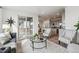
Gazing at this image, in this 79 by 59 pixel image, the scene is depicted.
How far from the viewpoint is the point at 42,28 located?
2.16 metres

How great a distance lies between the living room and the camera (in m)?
2.08

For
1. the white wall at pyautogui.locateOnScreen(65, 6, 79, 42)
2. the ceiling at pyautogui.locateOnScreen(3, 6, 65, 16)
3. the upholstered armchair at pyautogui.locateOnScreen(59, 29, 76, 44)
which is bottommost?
the upholstered armchair at pyautogui.locateOnScreen(59, 29, 76, 44)

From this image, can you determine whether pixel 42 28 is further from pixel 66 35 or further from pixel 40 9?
pixel 66 35

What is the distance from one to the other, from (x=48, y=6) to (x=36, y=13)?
0.28m

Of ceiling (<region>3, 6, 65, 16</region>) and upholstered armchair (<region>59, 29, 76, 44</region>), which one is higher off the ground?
ceiling (<region>3, 6, 65, 16</region>)

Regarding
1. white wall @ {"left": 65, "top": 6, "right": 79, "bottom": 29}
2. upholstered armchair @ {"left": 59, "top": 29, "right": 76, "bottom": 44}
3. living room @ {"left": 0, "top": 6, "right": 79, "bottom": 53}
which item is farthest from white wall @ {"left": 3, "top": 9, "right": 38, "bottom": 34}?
white wall @ {"left": 65, "top": 6, "right": 79, "bottom": 29}

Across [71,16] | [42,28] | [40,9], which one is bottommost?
[42,28]

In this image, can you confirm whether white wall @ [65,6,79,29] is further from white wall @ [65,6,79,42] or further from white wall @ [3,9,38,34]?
white wall @ [3,9,38,34]

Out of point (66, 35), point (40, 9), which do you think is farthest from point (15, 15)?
point (66, 35)

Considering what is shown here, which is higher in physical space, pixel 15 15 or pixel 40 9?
pixel 40 9

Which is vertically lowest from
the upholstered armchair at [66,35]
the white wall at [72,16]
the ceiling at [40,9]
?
the upholstered armchair at [66,35]

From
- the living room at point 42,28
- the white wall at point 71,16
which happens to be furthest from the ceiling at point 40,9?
the white wall at point 71,16

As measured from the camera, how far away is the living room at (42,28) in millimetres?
2082

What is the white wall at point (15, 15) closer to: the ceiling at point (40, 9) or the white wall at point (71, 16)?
the ceiling at point (40, 9)
